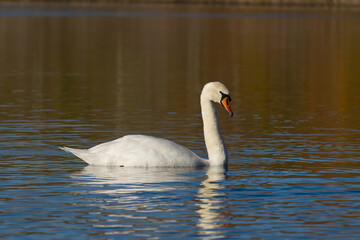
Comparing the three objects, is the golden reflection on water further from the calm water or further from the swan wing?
the swan wing

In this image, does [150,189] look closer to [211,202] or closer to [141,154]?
[211,202]

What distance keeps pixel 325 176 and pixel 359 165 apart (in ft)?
5.07

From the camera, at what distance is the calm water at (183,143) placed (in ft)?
40.7

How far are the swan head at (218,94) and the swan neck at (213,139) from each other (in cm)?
14

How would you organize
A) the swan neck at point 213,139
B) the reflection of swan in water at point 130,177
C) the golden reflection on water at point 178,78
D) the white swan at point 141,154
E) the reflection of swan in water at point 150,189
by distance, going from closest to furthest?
1. the reflection of swan in water at point 150,189
2. the reflection of swan in water at point 130,177
3. the white swan at point 141,154
4. the swan neck at point 213,139
5. the golden reflection on water at point 178,78

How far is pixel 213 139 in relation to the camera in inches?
666

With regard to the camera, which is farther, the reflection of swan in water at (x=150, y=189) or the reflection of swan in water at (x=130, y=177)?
the reflection of swan in water at (x=130, y=177)

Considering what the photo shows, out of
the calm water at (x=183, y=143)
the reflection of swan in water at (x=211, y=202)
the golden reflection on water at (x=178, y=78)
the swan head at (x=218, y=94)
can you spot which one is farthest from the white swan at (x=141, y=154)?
the golden reflection on water at (x=178, y=78)

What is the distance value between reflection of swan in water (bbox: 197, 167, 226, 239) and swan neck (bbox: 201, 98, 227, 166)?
23 cm

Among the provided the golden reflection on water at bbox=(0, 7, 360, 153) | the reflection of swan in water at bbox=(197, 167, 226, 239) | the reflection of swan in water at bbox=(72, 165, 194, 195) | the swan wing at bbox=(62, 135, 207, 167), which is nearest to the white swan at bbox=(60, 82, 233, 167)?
the swan wing at bbox=(62, 135, 207, 167)

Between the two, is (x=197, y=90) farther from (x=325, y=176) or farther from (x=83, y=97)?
(x=325, y=176)

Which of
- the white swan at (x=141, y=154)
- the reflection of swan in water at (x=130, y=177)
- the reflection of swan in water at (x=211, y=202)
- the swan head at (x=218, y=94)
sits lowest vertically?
the reflection of swan in water at (x=211, y=202)

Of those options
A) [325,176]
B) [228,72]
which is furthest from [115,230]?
[228,72]

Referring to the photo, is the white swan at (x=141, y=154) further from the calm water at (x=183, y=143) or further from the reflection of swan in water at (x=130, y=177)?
the calm water at (x=183, y=143)
